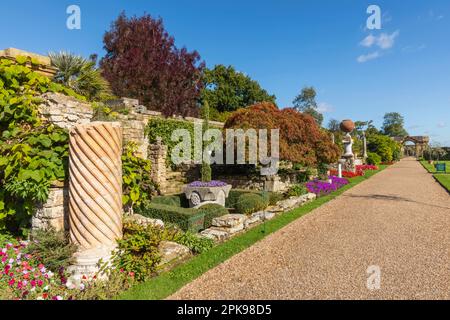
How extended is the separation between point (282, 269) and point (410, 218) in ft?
17.0

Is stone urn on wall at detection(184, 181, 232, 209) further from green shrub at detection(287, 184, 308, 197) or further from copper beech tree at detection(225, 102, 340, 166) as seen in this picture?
copper beech tree at detection(225, 102, 340, 166)

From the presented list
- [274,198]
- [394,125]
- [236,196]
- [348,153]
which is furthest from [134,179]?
[394,125]

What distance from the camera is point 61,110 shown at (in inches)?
190

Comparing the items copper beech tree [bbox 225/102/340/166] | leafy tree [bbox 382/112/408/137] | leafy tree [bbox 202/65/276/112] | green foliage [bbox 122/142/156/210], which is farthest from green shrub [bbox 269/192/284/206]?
leafy tree [bbox 382/112/408/137]

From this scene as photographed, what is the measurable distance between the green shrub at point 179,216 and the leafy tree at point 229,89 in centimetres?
2771

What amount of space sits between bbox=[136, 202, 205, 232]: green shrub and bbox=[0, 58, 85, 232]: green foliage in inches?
95.2

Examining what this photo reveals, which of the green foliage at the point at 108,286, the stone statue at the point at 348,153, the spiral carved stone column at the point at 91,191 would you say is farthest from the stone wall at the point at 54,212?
the stone statue at the point at 348,153

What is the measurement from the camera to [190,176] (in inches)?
555

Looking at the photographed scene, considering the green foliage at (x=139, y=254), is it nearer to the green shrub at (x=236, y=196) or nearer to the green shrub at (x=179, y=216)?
the green shrub at (x=179, y=216)

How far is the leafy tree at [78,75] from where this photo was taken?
852 centimetres

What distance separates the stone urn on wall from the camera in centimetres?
955

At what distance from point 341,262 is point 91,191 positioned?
405cm
